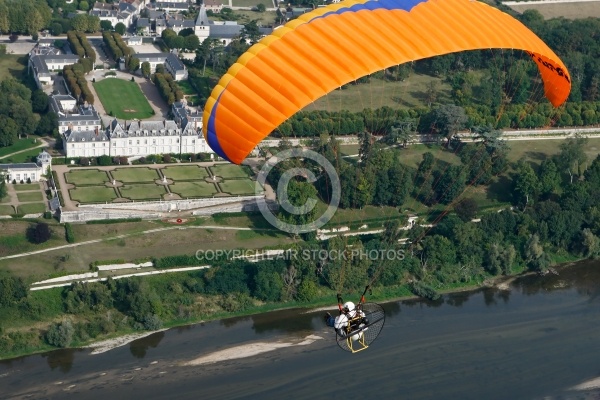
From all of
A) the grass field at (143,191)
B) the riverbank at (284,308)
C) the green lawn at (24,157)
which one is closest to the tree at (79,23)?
the green lawn at (24,157)

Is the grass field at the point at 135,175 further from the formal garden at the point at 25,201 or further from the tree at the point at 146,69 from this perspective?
the tree at the point at 146,69

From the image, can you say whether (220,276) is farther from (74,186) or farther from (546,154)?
(546,154)

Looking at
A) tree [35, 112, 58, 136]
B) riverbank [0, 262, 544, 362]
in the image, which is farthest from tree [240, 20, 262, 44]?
riverbank [0, 262, 544, 362]

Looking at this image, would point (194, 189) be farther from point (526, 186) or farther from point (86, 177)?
point (526, 186)

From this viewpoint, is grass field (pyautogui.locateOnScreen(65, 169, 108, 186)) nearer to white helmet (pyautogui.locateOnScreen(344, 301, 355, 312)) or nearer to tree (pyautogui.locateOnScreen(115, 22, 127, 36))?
tree (pyautogui.locateOnScreen(115, 22, 127, 36))

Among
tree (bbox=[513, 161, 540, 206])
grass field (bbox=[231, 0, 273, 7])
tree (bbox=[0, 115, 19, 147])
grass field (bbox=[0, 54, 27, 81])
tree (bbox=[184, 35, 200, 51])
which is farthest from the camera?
grass field (bbox=[231, 0, 273, 7])
